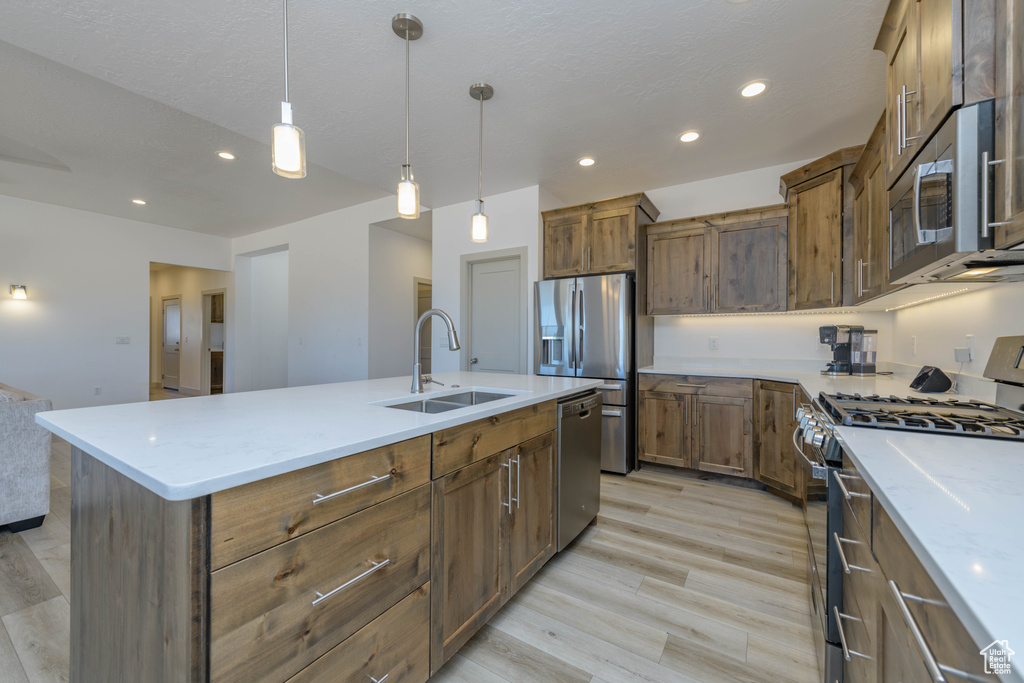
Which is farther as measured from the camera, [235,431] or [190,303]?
[190,303]

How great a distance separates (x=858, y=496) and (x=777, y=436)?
2.31m

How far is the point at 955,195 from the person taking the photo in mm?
1117

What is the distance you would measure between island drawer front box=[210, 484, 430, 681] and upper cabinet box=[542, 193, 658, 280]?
2.95 m

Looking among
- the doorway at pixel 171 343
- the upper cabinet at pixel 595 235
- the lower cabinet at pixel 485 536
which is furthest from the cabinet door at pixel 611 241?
the doorway at pixel 171 343

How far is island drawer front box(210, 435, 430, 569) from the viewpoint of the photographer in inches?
32.3

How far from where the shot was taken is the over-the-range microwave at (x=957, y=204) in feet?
3.51

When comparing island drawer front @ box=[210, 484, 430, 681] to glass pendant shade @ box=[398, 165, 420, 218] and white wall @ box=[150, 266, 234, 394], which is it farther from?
white wall @ box=[150, 266, 234, 394]

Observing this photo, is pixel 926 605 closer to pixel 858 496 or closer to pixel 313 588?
pixel 858 496

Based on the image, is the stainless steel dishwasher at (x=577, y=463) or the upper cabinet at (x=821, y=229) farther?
the upper cabinet at (x=821, y=229)

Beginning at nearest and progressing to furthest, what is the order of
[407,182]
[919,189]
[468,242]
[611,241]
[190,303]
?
1. [919,189]
2. [407,182]
3. [611,241]
4. [468,242]
5. [190,303]

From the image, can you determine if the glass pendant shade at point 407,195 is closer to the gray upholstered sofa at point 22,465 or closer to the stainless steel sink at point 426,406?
the stainless steel sink at point 426,406

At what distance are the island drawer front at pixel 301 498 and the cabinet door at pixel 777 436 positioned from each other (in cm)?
285

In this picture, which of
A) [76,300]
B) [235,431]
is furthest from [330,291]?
[235,431]

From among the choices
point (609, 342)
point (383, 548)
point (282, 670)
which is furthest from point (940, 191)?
point (609, 342)
